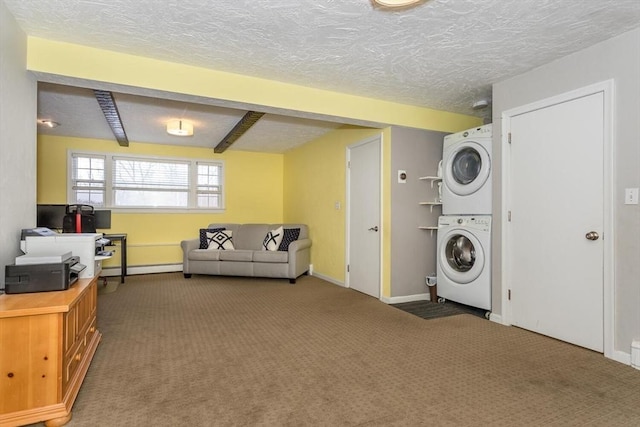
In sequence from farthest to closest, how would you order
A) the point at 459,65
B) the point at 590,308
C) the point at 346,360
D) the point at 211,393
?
the point at 459,65
the point at 590,308
the point at 346,360
the point at 211,393

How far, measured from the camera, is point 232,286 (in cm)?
498

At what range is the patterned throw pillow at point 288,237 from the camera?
18.1 feet

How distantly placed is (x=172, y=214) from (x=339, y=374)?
4974 mm

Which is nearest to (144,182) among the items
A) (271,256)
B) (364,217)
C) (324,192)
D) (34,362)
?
(271,256)

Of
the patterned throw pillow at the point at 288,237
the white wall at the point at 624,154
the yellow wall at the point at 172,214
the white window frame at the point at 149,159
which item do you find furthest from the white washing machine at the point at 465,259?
the white window frame at the point at 149,159

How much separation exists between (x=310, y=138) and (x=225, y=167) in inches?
75.4

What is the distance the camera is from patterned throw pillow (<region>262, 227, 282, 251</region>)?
18.2ft

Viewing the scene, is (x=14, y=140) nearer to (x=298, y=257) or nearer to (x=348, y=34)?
(x=348, y=34)

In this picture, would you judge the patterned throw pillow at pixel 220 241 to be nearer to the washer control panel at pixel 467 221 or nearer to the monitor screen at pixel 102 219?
the monitor screen at pixel 102 219

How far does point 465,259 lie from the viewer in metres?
3.84

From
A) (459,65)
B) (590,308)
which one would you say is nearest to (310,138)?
(459,65)

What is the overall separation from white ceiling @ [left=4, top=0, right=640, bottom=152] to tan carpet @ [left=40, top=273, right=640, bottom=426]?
221 cm

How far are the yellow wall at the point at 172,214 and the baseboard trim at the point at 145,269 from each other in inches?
2.9

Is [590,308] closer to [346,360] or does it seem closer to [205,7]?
[346,360]
